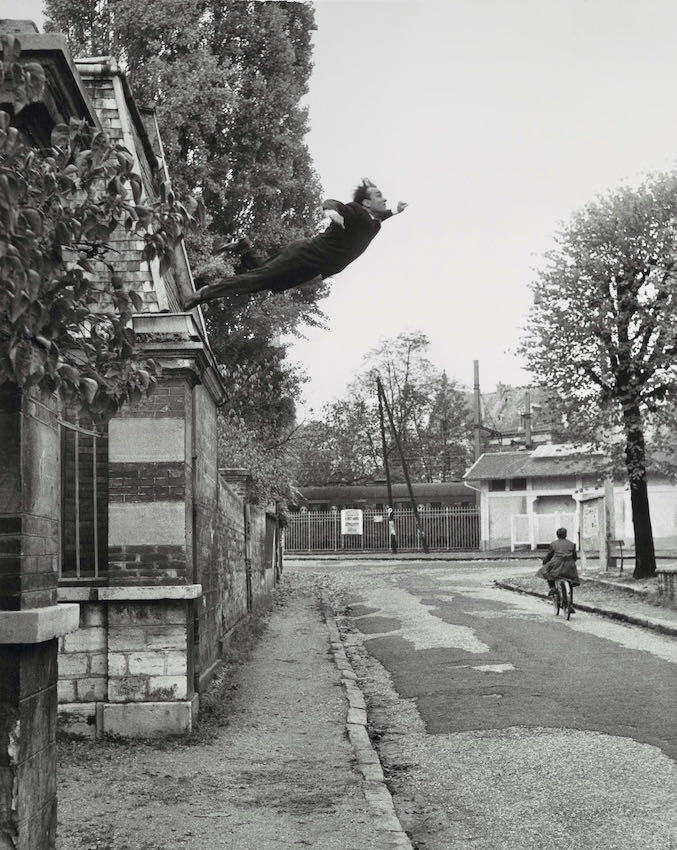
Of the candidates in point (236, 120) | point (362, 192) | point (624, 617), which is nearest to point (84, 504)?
point (362, 192)

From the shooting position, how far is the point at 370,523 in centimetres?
5156

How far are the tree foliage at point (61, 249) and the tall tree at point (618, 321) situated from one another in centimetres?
2030

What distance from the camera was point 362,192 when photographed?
6512 mm

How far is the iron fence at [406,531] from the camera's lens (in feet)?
168

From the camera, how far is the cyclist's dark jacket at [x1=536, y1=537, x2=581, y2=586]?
18188 mm

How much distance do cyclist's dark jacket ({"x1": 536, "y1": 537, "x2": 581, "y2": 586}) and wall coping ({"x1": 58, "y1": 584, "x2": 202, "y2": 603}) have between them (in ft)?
34.5

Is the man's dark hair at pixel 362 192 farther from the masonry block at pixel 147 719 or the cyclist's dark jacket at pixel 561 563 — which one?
the cyclist's dark jacket at pixel 561 563

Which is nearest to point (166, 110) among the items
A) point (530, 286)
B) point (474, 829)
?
point (530, 286)

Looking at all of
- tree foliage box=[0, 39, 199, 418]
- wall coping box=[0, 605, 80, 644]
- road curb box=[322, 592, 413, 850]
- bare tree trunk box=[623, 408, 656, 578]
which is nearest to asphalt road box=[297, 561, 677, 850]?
road curb box=[322, 592, 413, 850]

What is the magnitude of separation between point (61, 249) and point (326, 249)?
10.2 feet

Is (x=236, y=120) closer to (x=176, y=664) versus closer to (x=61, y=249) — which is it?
(x=176, y=664)

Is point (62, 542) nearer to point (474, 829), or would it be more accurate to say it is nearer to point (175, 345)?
point (175, 345)

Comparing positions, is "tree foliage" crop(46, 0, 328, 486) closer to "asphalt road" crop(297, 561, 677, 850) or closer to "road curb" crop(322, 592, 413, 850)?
"asphalt road" crop(297, 561, 677, 850)

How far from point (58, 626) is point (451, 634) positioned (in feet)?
39.1
